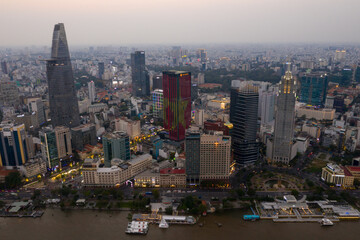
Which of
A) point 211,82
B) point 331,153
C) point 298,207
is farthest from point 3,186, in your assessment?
point 211,82

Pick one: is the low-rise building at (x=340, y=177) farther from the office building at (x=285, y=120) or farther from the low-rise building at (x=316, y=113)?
the low-rise building at (x=316, y=113)

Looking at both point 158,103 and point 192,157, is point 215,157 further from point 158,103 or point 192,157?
point 158,103

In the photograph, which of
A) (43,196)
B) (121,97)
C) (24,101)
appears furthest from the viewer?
(121,97)

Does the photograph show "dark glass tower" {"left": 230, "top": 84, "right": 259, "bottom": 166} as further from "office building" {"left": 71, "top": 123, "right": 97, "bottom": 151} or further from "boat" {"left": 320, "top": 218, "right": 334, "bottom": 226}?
"office building" {"left": 71, "top": 123, "right": 97, "bottom": 151}

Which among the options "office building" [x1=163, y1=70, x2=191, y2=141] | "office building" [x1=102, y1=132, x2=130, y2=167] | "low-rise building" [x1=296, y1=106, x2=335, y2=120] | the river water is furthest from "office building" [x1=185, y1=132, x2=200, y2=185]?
"low-rise building" [x1=296, y1=106, x2=335, y2=120]

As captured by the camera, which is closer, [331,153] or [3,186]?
[3,186]

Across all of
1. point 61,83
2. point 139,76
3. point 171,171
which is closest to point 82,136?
point 61,83

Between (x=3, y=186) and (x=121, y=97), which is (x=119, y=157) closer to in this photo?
(x=3, y=186)

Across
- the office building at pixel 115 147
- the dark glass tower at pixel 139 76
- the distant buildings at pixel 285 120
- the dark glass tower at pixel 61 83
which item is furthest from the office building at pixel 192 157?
the dark glass tower at pixel 139 76
